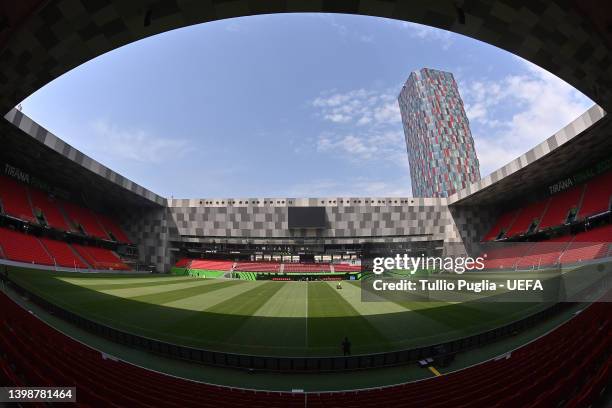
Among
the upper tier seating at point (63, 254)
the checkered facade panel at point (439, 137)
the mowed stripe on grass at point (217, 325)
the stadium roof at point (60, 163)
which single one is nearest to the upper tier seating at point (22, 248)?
the upper tier seating at point (63, 254)

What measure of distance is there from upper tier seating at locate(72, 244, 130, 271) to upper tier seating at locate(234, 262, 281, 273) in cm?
1912

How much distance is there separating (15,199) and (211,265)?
30.1 metres

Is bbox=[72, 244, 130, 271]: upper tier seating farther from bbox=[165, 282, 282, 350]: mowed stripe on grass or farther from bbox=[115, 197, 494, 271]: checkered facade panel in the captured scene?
bbox=[165, 282, 282, 350]: mowed stripe on grass

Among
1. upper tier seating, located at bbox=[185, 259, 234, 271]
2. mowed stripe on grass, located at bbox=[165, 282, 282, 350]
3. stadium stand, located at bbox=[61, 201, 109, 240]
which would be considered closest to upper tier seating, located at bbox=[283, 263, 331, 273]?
upper tier seating, located at bbox=[185, 259, 234, 271]

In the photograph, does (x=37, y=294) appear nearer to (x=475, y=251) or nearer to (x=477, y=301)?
(x=477, y=301)

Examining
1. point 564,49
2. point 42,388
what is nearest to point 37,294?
point 42,388

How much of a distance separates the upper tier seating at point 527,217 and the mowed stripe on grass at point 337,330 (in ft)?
120

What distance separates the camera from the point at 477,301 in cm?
2289

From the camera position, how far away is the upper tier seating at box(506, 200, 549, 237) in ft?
141

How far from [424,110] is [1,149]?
13153cm

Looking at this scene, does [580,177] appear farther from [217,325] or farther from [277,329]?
[217,325]

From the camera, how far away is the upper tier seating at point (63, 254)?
34.2 meters

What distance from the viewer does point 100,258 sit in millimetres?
42500

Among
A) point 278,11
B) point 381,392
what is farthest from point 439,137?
point 278,11
